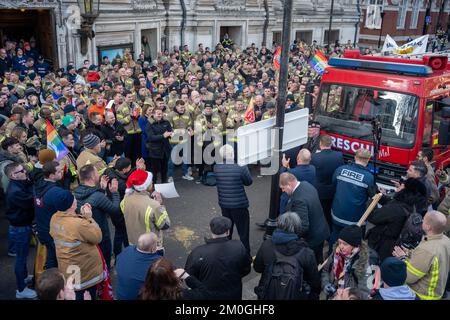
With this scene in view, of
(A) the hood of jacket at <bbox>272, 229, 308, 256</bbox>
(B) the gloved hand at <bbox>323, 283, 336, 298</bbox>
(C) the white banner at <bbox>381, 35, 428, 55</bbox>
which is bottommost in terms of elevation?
(B) the gloved hand at <bbox>323, 283, 336, 298</bbox>

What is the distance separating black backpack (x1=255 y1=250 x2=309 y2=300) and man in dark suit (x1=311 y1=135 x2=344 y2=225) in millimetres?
2696

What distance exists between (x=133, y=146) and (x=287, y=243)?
227 inches

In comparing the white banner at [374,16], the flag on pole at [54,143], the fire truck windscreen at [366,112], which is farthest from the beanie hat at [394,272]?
the white banner at [374,16]

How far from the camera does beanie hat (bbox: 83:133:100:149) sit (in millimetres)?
5960

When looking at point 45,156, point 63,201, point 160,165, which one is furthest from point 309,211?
point 160,165

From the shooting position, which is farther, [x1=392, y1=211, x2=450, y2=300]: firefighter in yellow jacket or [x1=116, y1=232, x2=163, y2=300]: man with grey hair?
[x1=392, y1=211, x2=450, y2=300]: firefighter in yellow jacket

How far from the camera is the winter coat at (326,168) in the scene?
6.13 metres

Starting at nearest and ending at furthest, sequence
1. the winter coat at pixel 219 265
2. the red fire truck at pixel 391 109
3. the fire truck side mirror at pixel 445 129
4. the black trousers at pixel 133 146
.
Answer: the winter coat at pixel 219 265 < the fire truck side mirror at pixel 445 129 < the red fire truck at pixel 391 109 < the black trousers at pixel 133 146

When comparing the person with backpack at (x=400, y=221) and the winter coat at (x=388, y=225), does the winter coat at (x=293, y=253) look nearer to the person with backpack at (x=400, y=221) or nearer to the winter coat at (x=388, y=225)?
the person with backpack at (x=400, y=221)

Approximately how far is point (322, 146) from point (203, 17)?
1603 cm

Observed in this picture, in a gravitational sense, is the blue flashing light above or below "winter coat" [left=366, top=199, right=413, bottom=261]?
above

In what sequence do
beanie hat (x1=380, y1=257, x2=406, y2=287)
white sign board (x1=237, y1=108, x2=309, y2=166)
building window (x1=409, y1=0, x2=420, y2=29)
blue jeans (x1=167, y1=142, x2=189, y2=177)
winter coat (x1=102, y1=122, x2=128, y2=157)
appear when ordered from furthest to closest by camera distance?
building window (x1=409, y1=0, x2=420, y2=29), blue jeans (x1=167, y1=142, x2=189, y2=177), winter coat (x1=102, y1=122, x2=128, y2=157), white sign board (x1=237, y1=108, x2=309, y2=166), beanie hat (x1=380, y1=257, x2=406, y2=287)

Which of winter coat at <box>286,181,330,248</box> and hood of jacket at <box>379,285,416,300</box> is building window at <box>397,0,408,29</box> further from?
hood of jacket at <box>379,285,416,300</box>

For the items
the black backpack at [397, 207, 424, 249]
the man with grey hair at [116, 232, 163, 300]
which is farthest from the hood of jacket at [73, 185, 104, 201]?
the black backpack at [397, 207, 424, 249]
